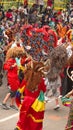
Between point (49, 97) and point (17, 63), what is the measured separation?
3.77 feet

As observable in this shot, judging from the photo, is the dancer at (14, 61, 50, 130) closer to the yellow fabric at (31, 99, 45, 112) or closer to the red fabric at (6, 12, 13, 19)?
the yellow fabric at (31, 99, 45, 112)

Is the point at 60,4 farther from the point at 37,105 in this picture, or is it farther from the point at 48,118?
the point at 37,105

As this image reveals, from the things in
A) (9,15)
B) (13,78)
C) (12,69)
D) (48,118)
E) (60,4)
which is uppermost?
(12,69)

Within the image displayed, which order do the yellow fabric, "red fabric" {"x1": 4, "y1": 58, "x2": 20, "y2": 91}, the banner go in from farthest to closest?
1. the banner
2. "red fabric" {"x1": 4, "y1": 58, "x2": 20, "y2": 91}
3. the yellow fabric

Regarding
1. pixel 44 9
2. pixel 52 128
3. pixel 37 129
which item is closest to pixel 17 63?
pixel 52 128

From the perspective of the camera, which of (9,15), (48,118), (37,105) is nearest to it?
(37,105)

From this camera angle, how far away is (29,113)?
7.28 meters

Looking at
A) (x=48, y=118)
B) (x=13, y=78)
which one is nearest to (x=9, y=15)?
(x=13, y=78)

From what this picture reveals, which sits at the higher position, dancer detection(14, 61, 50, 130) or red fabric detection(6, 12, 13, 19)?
dancer detection(14, 61, 50, 130)

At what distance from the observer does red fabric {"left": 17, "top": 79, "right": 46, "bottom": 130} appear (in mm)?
7230

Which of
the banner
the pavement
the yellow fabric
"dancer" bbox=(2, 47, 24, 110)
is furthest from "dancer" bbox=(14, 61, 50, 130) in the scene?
the banner

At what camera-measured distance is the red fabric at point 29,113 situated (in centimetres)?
723

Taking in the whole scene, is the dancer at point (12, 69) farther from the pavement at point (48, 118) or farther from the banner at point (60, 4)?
the banner at point (60, 4)

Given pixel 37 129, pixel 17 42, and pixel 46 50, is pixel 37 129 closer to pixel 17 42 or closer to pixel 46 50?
pixel 46 50
